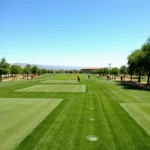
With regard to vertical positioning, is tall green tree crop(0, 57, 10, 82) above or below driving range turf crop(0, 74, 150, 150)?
above

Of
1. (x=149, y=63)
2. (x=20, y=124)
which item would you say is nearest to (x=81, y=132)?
(x=20, y=124)

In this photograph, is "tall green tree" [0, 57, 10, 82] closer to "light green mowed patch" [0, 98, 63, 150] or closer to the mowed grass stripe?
"light green mowed patch" [0, 98, 63, 150]

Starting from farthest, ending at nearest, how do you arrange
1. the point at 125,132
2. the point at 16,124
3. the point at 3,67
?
the point at 3,67, the point at 16,124, the point at 125,132

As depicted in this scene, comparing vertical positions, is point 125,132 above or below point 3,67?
below

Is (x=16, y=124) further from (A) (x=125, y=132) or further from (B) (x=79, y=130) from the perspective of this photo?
(A) (x=125, y=132)

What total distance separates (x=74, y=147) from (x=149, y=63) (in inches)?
1195

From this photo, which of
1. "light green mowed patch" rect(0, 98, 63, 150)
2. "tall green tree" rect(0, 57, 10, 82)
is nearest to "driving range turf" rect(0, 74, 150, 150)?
"light green mowed patch" rect(0, 98, 63, 150)

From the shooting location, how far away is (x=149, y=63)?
35344mm

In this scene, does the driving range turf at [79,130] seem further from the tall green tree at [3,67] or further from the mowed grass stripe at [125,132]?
the tall green tree at [3,67]

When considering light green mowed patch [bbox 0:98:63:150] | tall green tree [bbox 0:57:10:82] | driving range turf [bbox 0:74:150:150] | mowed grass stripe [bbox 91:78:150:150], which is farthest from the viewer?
tall green tree [bbox 0:57:10:82]

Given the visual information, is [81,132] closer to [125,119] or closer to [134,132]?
[134,132]

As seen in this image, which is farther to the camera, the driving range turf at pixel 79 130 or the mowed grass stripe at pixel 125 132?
the mowed grass stripe at pixel 125 132

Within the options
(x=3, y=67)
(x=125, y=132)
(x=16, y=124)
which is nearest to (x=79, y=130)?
(x=125, y=132)

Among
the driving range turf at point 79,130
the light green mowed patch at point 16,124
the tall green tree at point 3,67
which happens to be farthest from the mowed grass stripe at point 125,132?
the tall green tree at point 3,67
